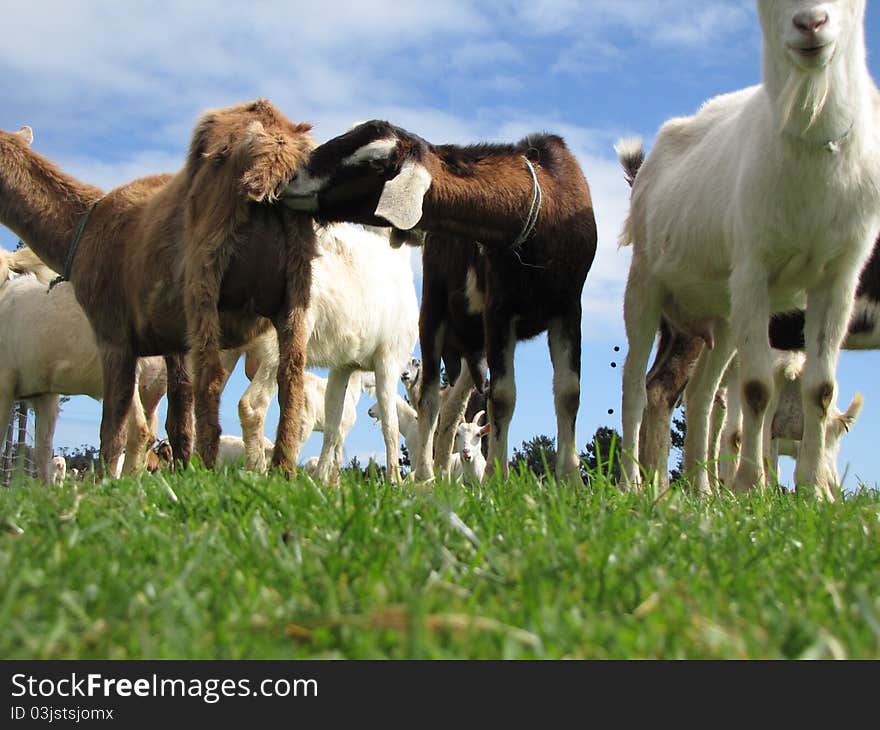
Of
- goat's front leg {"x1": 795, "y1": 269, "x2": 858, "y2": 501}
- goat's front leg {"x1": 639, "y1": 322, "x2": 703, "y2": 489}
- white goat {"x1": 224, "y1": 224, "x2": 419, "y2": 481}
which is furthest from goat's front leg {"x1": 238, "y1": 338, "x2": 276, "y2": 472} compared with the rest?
goat's front leg {"x1": 795, "y1": 269, "x2": 858, "y2": 501}

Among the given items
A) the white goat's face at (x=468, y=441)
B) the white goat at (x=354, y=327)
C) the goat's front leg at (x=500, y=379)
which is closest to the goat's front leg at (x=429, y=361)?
the white goat at (x=354, y=327)

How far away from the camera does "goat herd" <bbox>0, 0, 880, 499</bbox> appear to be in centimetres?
522

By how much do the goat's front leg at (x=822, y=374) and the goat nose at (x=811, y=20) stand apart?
127 cm

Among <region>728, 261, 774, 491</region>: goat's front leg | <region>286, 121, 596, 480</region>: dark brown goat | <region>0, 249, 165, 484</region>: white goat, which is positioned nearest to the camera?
<region>728, 261, 774, 491</region>: goat's front leg

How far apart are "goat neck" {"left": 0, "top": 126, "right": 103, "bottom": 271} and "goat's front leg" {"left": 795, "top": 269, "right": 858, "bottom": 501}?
529 centimetres

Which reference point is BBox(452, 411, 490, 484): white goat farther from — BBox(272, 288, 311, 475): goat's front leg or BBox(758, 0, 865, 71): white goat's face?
BBox(758, 0, 865, 71): white goat's face

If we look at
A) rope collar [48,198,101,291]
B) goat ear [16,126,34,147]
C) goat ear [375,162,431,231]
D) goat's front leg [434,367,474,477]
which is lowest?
goat's front leg [434,367,474,477]

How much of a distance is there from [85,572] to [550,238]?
190 inches

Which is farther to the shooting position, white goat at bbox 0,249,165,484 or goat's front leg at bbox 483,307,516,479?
white goat at bbox 0,249,165,484

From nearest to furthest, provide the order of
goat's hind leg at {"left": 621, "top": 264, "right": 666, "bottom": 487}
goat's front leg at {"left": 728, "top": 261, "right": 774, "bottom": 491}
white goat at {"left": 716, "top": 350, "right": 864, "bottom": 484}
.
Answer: goat's front leg at {"left": 728, "top": 261, "right": 774, "bottom": 491}
goat's hind leg at {"left": 621, "top": 264, "right": 666, "bottom": 487}
white goat at {"left": 716, "top": 350, "right": 864, "bottom": 484}

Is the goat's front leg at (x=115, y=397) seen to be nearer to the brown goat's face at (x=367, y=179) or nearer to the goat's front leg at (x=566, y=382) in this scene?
the brown goat's face at (x=367, y=179)

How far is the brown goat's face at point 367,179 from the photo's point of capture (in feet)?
19.7

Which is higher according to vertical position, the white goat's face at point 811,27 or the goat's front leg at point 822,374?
the white goat's face at point 811,27
